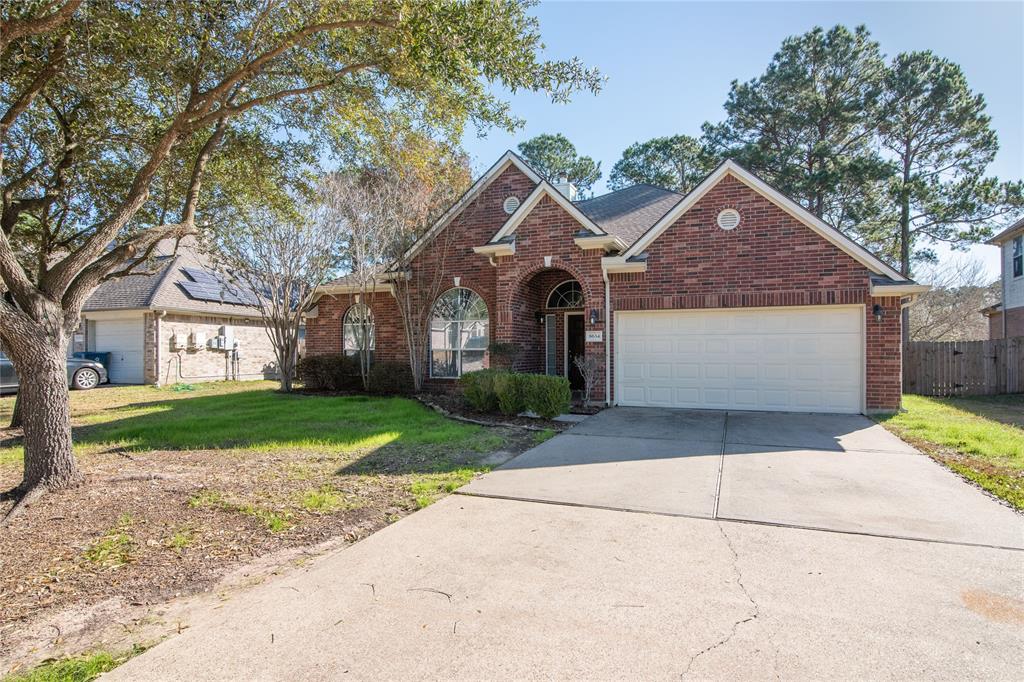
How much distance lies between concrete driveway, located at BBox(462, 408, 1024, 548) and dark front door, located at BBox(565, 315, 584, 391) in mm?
4715

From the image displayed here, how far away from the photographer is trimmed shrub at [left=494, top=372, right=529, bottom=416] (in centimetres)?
984

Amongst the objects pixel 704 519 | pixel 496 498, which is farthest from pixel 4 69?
pixel 704 519

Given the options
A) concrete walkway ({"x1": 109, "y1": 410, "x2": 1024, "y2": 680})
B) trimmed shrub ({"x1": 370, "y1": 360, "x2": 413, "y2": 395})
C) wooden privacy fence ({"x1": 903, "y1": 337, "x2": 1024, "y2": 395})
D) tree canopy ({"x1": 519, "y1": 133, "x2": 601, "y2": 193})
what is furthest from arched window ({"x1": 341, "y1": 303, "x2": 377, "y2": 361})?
tree canopy ({"x1": 519, "y1": 133, "x2": 601, "y2": 193})

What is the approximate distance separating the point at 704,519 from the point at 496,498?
1.90 meters

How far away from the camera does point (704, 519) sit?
15.0 feet

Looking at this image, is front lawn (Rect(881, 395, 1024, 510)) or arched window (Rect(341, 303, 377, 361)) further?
arched window (Rect(341, 303, 377, 361))

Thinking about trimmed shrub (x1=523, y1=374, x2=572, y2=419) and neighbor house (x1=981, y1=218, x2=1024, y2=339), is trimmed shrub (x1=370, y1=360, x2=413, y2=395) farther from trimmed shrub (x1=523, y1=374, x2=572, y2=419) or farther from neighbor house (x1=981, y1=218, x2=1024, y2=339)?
neighbor house (x1=981, y1=218, x2=1024, y2=339)

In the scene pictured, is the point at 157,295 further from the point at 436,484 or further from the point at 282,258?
the point at 436,484

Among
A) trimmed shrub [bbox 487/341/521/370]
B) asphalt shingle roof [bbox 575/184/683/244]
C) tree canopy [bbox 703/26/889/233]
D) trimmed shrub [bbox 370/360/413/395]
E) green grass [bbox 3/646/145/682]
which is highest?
tree canopy [bbox 703/26/889/233]

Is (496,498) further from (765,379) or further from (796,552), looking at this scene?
(765,379)

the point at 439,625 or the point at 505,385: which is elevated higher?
the point at 505,385

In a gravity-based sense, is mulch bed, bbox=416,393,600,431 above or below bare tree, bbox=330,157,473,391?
below

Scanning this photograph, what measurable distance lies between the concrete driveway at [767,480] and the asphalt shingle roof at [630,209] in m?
6.15

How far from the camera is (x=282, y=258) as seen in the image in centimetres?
1389
